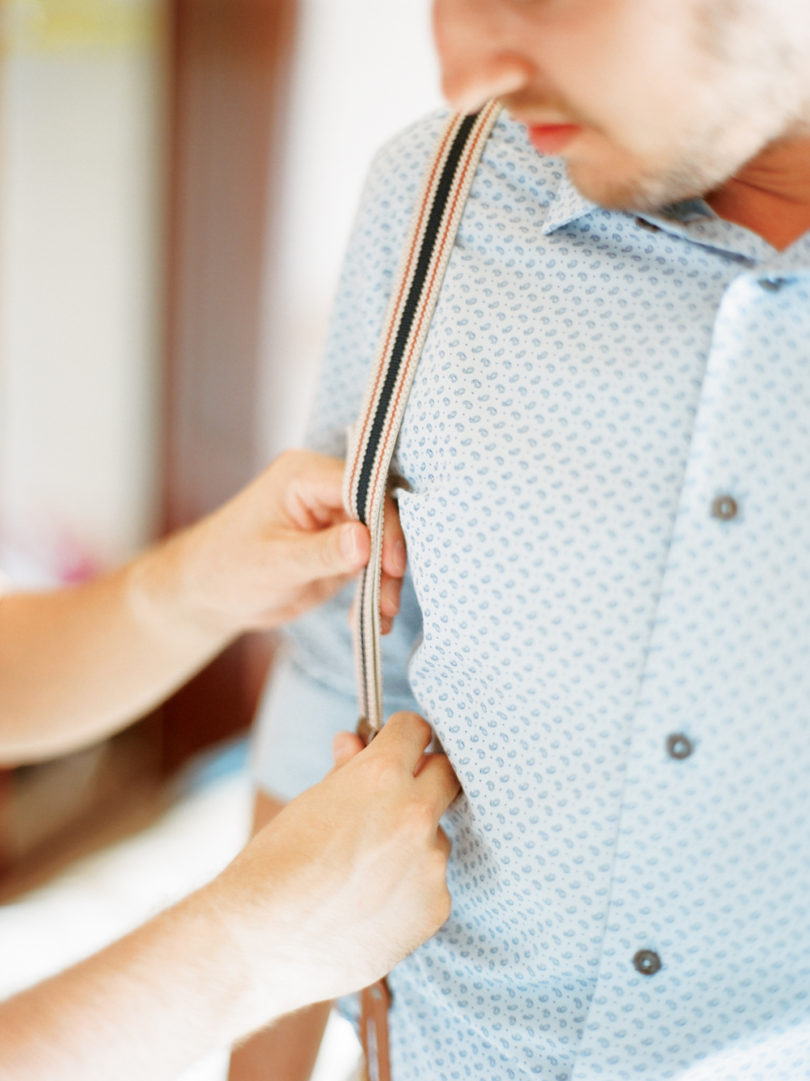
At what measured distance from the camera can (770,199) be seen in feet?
2.16

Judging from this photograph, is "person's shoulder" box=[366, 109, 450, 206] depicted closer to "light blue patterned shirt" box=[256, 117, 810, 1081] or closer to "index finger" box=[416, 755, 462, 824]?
"light blue patterned shirt" box=[256, 117, 810, 1081]

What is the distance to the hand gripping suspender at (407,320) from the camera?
66 cm

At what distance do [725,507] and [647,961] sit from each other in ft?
0.96

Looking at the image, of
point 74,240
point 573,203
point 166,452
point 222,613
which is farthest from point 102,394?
point 573,203

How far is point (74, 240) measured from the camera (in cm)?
221

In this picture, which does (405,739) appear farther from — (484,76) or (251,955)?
(484,76)

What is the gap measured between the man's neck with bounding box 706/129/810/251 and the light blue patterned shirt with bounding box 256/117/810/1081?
0.14 feet

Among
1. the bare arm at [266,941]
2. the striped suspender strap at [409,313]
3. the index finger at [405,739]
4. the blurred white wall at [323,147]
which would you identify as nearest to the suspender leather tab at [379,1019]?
the bare arm at [266,941]

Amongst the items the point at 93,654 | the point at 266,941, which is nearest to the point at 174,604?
the point at 93,654

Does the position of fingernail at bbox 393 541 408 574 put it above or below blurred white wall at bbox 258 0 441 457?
below

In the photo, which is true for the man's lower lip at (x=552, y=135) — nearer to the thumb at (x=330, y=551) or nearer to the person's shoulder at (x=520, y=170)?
the person's shoulder at (x=520, y=170)

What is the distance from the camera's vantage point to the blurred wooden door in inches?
78.5

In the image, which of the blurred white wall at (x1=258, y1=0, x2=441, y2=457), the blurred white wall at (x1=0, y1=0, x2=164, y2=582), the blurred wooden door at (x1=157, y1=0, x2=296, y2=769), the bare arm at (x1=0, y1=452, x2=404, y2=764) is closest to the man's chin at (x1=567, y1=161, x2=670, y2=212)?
the bare arm at (x1=0, y1=452, x2=404, y2=764)

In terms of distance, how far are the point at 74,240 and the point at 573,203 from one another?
6.12 feet
